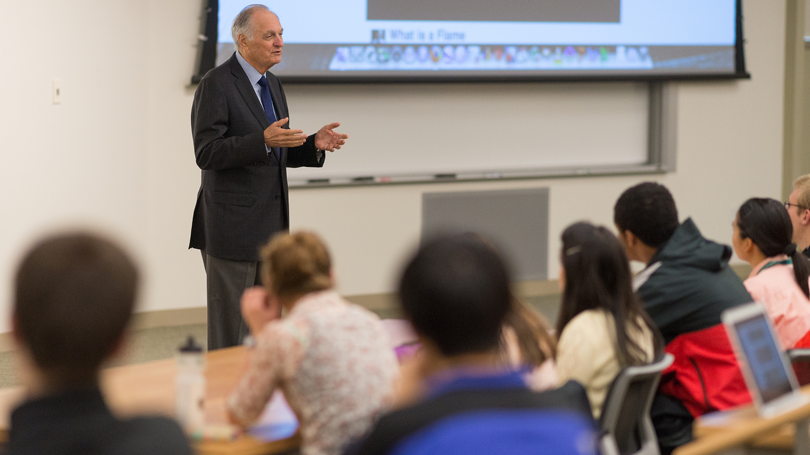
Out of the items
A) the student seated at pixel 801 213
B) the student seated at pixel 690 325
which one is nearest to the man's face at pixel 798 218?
the student seated at pixel 801 213

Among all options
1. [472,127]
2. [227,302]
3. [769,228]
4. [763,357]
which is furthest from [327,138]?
[472,127]

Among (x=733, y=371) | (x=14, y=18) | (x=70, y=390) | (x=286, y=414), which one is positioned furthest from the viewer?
(x=14, y=18)

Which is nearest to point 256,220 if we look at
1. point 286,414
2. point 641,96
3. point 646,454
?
point 286,414

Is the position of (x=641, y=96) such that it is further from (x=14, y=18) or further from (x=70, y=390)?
(x=70, y=390)

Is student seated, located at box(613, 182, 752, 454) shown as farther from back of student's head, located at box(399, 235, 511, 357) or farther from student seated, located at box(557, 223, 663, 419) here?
back of student's head, located at box(399, 235, 511, 357)

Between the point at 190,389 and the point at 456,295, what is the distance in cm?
77

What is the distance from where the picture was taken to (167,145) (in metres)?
4.98

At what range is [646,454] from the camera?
215cm

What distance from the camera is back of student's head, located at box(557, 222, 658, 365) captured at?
6.93 ft

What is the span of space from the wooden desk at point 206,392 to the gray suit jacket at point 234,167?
2.63 ft

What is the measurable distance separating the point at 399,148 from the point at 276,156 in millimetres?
2432

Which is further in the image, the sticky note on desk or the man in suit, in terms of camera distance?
the man in suit

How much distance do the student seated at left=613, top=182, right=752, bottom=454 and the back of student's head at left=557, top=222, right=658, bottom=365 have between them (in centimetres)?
25

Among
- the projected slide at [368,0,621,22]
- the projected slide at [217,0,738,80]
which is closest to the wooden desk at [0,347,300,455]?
the projected slide at [217,0,738,80]
